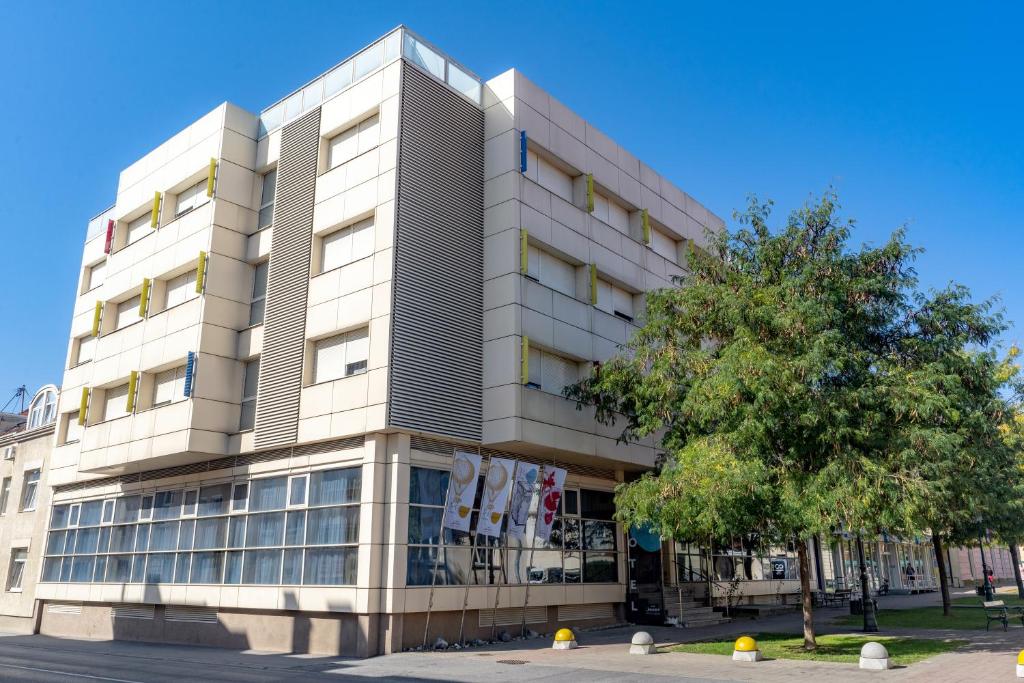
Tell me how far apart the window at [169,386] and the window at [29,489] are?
470 inches

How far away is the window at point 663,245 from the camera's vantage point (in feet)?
102

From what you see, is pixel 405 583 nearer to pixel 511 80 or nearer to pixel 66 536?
pixel 511 80

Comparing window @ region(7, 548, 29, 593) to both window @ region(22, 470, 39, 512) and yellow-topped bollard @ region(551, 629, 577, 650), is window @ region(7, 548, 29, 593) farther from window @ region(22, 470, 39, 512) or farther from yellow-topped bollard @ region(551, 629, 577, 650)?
yellow-topped bollard @ region(551, 629, 577, 650)

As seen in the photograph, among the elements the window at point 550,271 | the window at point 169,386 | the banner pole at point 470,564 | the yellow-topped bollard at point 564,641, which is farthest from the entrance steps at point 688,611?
the window at point 169,386

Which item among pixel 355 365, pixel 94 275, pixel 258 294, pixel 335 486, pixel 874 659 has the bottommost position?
pixel 874 659

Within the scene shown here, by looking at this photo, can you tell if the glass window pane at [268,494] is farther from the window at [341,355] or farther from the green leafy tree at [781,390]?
the green leafy tree at [781,390]

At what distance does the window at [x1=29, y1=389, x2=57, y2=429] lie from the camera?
35.9 m

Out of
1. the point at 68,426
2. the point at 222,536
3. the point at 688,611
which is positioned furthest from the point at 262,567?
the point at 68,426

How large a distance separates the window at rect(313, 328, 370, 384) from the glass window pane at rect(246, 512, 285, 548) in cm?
412

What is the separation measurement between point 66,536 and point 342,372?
16486mm

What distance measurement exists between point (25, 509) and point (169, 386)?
1355cm

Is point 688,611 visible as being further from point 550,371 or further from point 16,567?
point 16,567

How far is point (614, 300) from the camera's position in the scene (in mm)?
28297

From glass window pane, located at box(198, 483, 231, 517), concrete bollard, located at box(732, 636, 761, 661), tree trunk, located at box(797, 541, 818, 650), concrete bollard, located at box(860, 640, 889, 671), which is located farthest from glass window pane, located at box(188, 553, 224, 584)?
concrete bollard, located at box(860, 640, 889, 671)
